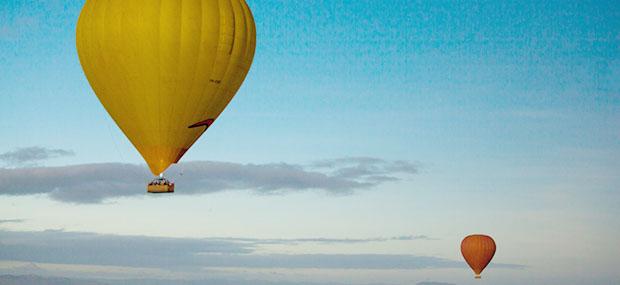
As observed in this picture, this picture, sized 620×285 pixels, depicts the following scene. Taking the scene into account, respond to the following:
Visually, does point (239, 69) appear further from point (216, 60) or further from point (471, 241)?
point (471, 241)

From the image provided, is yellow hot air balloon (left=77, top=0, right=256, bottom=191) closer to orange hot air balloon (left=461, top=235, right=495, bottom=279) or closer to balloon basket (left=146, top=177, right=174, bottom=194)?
→ balloon basket (left=146, top=177, right=174, bottom=194)

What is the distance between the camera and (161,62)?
6362 cm

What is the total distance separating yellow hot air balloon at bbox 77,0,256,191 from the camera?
63.3 metres

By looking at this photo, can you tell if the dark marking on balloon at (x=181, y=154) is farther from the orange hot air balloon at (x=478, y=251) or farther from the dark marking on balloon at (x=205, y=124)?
the orange hot air balloon at (x=478, y=251)

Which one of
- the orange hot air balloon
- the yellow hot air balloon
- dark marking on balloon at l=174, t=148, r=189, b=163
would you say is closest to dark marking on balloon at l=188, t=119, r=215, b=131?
the yellow hot air balloon

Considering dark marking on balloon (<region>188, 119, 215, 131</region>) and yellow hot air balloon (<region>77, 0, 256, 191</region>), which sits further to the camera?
dark marking on balloon (<region>188, 119, 215, 131</region>)

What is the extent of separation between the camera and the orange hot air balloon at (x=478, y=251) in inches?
3967

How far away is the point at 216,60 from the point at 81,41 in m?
7.32

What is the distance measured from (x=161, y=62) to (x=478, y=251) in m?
45.1

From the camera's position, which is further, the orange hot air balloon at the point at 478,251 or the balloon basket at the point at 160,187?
the orange hot air balloon at the point at 478,251

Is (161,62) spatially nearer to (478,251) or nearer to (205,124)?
(205,124)

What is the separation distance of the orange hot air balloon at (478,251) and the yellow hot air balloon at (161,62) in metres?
40.9

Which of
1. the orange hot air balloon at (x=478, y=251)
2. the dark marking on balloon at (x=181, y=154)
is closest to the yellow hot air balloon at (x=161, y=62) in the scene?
the dark marking on balloon at (x=181, y=154)

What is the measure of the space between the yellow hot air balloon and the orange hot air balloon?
4093 centimetres
